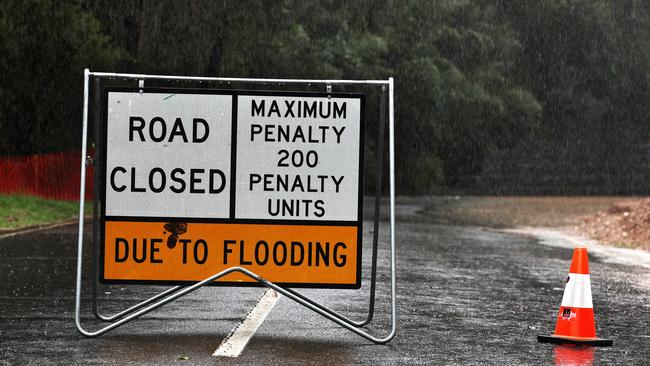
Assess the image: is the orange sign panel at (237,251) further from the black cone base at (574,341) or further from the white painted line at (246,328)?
the black cone base at (574,341)

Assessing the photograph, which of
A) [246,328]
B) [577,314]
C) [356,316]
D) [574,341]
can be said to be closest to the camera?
[574,341]

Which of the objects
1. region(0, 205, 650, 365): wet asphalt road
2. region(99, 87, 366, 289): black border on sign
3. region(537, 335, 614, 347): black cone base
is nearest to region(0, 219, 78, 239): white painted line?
region(0, 205, 650, 365): wet asphalt road

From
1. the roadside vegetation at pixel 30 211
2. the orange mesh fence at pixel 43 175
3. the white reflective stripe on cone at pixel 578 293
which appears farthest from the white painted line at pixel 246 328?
the orange mesh fence at pixel 43 175

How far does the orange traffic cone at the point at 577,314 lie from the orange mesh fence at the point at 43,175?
25.5 meters

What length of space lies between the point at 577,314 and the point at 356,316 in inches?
83.8

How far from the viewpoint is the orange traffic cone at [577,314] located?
994cm

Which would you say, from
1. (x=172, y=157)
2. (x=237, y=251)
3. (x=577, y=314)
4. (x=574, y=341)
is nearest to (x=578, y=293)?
(x=577, y=314)

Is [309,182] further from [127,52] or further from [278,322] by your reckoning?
[127,52]

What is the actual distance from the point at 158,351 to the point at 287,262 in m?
1.13

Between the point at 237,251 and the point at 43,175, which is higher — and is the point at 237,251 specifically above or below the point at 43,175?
below

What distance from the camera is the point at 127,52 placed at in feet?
127

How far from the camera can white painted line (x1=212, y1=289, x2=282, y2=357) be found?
8953 mm

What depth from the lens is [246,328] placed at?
10.3 metres

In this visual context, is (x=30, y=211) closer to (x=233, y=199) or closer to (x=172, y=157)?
(x=172, y=157)
